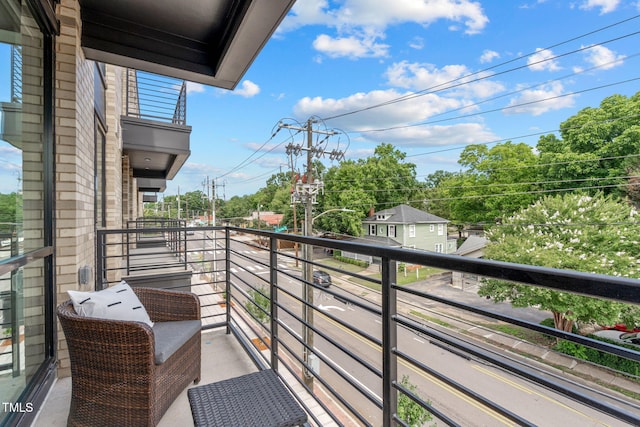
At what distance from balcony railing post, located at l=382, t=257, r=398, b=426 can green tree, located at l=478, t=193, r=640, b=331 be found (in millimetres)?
9694

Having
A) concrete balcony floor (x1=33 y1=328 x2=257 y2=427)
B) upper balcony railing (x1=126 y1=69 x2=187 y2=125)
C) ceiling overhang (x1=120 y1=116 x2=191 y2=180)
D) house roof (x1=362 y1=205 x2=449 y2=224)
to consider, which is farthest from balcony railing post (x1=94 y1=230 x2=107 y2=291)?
house roof (x1=362 y1=205 x2=449 y2=224)

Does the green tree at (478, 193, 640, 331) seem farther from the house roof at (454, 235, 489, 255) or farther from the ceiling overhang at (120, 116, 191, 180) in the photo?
the ceiling overhang at (120, 116, 191, 180)

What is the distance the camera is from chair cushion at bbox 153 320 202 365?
1.73 m

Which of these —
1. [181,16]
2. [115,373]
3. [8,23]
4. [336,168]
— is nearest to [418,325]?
[115,373]

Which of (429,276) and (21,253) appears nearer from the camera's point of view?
(21,253)

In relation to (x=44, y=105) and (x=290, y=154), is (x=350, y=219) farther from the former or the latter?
(x=44, y=105)

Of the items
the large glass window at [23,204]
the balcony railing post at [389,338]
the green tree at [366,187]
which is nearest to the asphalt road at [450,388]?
the large glass window at [23,204]

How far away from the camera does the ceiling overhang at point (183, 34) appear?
232 cm

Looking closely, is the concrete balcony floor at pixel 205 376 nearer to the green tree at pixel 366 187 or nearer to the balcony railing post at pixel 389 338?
the balcony railing post at pixel 389 338

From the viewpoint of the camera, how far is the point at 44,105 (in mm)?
2076

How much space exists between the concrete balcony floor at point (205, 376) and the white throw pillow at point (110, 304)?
23.3 inches

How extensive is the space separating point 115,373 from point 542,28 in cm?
3354

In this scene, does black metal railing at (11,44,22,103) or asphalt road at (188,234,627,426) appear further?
asphalt road at (188,234,627,426)

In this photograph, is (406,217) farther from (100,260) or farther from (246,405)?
(246,405)
